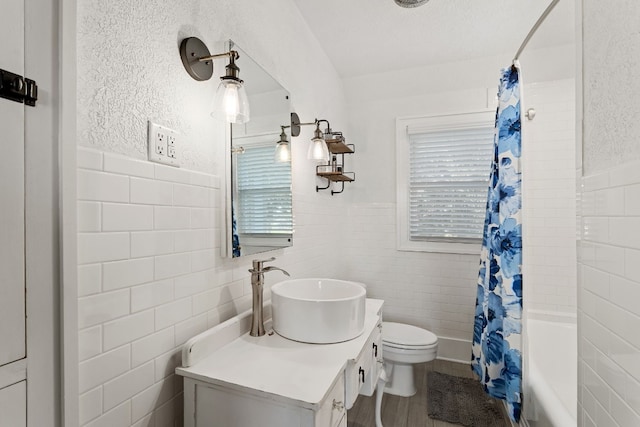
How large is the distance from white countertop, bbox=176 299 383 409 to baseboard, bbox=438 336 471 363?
170 cm

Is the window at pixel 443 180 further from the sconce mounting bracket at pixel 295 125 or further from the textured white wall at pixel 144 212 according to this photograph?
the textured white wall at pixel 144 212

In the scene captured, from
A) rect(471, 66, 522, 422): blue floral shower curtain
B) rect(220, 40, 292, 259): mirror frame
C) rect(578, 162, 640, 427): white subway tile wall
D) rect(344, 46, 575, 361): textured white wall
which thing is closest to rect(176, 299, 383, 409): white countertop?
rect(220, 40, 292, 259): mirror frame

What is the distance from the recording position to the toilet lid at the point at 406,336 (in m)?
1.95

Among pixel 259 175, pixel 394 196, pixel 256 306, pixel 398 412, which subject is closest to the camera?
pixel 256 306

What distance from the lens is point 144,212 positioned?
2.82 ft

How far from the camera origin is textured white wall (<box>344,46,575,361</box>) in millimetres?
2197

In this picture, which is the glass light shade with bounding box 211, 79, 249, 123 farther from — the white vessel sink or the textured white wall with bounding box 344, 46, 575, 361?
the textured white wall with bounding box 344, 46, 575, 361

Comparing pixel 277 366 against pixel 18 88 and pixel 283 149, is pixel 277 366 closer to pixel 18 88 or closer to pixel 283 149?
pixel 18 88

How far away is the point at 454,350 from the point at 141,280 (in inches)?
98.3

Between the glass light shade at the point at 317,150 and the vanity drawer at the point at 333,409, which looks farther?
the glass light shade at the point at 317,150

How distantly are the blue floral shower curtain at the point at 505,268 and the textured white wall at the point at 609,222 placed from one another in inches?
19.8

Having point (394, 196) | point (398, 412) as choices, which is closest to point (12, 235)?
point (398, 412)

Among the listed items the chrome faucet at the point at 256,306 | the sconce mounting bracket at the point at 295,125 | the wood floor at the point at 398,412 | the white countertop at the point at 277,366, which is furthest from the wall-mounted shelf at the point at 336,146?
the wood floor at the point at 398,412

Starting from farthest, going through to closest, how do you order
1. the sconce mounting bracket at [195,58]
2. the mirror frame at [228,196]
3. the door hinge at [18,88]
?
the mirror frame at [228,196], the sconce mounting bracket at [195,58], the door hinge at [18,88]
